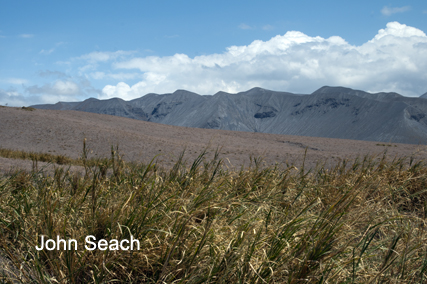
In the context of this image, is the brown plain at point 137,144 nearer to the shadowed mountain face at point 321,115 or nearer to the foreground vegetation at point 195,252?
the foreground vegetation at point 195,252

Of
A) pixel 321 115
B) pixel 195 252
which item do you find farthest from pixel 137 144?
pixel 321 115

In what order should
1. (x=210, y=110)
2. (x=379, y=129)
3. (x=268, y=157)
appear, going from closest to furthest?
(x=268, y=157)
(x=379, y=129)
(x=210, y=110)

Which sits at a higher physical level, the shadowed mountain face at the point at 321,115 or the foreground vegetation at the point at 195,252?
the shadowed mountain face at the point at 321,115

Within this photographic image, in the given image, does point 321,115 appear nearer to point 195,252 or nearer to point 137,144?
point 137,144

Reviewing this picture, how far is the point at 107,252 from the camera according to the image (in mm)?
2295

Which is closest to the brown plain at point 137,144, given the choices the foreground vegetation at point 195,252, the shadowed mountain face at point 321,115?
the foreground vegetation at point 195,252

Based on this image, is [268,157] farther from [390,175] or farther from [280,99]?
[280,99]

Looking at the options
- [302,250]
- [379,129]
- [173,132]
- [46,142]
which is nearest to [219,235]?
[302,250]

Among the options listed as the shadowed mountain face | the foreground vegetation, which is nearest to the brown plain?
the foreground vegetation

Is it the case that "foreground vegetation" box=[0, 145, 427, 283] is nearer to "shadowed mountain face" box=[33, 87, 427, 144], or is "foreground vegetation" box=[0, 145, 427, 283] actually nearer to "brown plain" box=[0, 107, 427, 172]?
"brown plain" box=[0, 107, 427, 172]

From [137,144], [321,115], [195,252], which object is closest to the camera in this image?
[195,252]

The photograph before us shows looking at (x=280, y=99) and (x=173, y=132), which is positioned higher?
(x=280, y=99)

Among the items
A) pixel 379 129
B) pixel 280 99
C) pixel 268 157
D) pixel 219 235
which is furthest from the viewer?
pixel 280 99

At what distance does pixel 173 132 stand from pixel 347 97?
15920 cm
